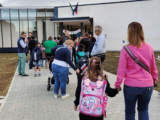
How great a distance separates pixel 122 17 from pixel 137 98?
67.0 ft

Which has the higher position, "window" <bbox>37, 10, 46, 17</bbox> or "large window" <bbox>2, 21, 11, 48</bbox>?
"window" <bbox>37, 10, 46, 17</bbox>

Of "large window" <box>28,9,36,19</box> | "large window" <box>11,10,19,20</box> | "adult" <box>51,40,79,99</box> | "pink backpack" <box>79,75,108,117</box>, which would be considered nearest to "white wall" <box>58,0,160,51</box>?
"large window" <box>28,9,36,19</box>

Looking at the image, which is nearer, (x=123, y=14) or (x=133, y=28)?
(x=133, y=28)

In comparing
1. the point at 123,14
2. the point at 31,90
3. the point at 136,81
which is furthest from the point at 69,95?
the point at 123,14

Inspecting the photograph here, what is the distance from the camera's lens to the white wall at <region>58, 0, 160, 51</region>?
21031mm

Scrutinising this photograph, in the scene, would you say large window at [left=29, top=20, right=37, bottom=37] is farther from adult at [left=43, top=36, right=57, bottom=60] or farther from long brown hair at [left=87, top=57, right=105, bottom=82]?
long brown hair at [left=87, top=57, right=105, bottom=82]

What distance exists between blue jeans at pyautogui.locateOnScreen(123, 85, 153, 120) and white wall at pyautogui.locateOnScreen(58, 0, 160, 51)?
20.0m

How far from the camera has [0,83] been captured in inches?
301

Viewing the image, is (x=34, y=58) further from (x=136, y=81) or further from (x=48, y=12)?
(x=48, y=12)

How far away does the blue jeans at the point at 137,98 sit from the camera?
8.53 ft

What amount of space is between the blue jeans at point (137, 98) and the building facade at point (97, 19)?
1793 cm

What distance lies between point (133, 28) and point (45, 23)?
76.1 ft

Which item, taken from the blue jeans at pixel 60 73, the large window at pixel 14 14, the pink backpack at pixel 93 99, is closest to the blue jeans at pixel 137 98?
the pink backpack at pixel 93 99

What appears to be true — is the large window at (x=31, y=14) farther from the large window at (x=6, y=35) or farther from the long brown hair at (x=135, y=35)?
the long brown hair at (x=135, y=35)
